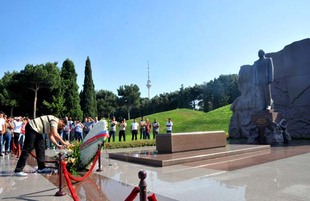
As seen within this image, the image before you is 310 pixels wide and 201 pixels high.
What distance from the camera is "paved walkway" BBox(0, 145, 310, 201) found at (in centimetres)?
457

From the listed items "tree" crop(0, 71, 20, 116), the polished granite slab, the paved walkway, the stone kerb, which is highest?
"tree" crop(0, 71, 20, 116)

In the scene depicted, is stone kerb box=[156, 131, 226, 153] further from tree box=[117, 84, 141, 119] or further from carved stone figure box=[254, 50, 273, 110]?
tree box=[117, 84, 141, 119]

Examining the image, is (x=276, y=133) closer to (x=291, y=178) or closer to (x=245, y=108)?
(x=245, y=108)

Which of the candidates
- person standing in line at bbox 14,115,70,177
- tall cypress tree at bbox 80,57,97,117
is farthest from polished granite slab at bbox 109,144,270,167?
tall cypress tree at bbox 80,57,97,117

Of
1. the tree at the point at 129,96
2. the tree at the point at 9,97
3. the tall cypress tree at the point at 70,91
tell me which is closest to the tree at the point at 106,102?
the tree at the point at 129,96

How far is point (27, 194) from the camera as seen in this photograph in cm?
487

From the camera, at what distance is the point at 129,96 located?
6481 cm

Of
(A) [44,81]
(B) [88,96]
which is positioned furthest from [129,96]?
(A) [44,81]

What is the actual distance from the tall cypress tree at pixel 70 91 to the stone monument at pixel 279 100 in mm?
30323

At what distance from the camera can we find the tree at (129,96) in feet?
213

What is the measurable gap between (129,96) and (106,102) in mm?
6312

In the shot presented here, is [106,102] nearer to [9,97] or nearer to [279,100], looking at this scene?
[9,97]

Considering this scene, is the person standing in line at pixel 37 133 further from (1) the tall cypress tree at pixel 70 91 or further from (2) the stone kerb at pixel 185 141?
(1) the tall cypress tree at pixel 70 91

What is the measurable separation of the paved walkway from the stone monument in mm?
6565
